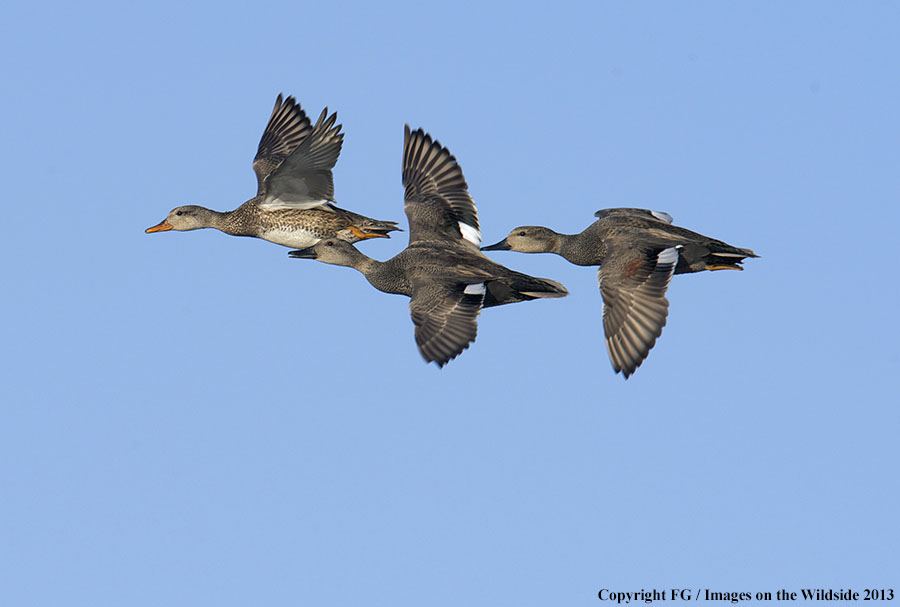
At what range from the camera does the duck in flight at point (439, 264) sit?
15.2m

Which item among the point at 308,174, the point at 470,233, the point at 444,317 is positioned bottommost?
the point at 444,317

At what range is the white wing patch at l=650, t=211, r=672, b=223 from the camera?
61.9 ft

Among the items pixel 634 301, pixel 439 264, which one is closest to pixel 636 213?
pixel 634 301

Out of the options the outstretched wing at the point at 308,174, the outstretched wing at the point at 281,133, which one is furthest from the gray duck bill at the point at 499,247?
the outstretched wing at the point at 281,133

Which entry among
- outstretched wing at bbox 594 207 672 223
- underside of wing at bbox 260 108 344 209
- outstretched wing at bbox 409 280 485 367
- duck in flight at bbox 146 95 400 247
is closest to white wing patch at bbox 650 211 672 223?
outstretched wing at bbox 594 207 672 223

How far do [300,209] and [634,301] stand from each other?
5.63m

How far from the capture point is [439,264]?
16.5 metres

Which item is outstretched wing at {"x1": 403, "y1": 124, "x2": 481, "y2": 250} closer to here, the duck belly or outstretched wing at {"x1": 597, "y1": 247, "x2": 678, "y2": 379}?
the duck belly

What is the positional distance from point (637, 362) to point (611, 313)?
82 centimetres

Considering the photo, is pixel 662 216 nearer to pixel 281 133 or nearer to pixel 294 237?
pixel 294 237

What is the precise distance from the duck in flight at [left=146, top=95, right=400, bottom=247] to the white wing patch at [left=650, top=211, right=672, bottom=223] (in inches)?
145

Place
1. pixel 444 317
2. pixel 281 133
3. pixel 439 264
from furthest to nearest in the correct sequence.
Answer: pixel 281 133 → pixel 439 264 → pixel 444 317

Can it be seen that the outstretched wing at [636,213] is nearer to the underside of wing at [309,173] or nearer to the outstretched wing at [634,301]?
the outstretched wing at [634,301]

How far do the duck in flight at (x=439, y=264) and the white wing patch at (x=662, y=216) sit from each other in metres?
2.53
